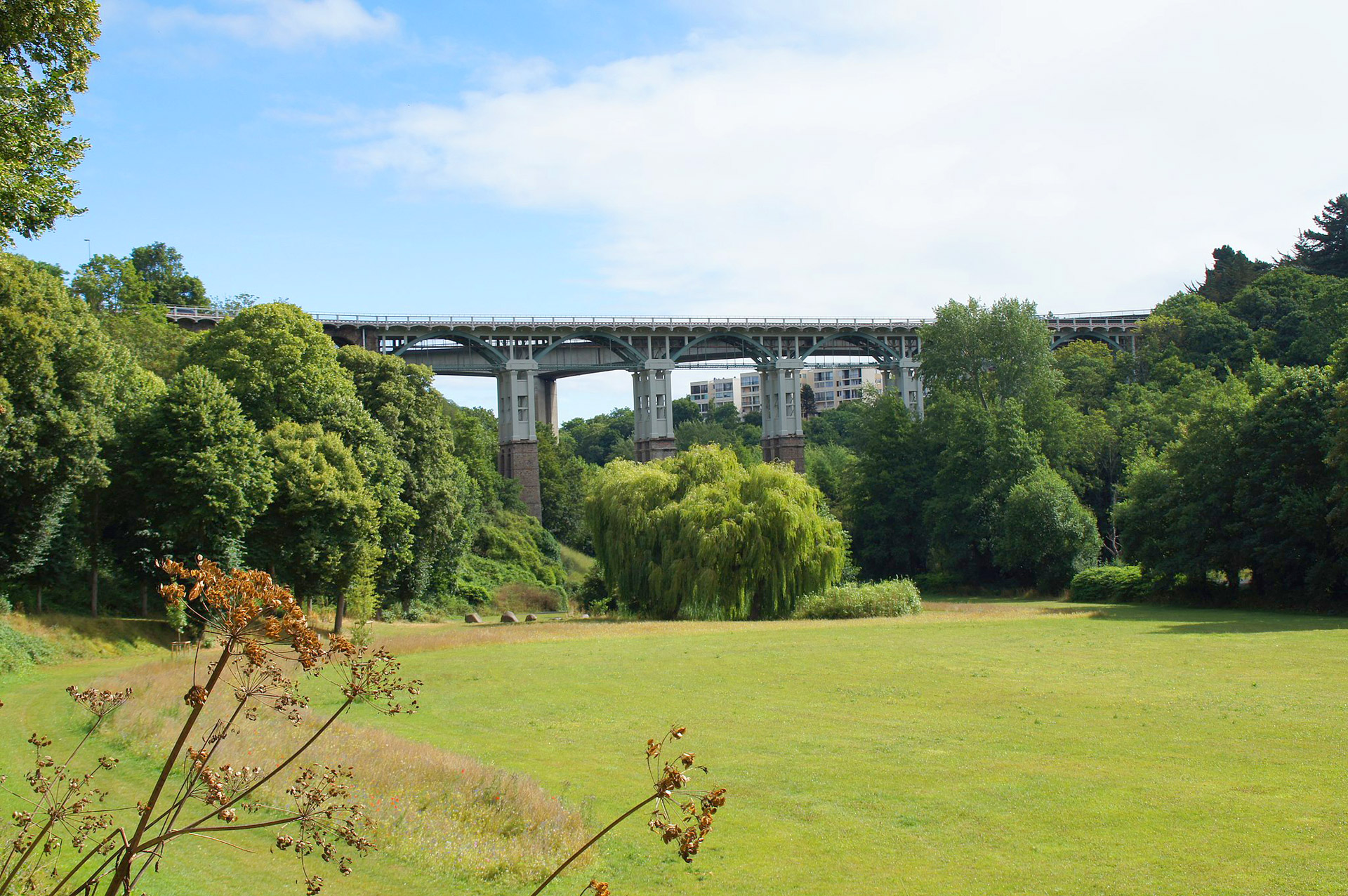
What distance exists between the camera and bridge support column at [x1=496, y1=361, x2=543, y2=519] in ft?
255

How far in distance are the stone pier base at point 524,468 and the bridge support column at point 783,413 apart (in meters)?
20.5

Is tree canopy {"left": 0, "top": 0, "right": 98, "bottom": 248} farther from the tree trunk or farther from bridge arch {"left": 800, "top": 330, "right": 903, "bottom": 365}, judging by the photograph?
bridge arch {"left": 800, "top": 330, "right": 903, "bottom": 365}

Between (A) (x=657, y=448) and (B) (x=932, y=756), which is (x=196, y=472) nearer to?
(B) (x=932, y=756)

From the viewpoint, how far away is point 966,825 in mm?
13070

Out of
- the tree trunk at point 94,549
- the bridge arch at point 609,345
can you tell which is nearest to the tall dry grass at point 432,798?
the tree trunk at point 94,549

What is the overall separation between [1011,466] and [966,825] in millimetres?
60791

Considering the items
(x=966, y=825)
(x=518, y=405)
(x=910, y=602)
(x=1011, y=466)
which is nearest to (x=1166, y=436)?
(x=1011, y=466)

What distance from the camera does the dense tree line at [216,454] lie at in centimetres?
3453

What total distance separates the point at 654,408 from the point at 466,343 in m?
15.5

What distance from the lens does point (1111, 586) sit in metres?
58.7

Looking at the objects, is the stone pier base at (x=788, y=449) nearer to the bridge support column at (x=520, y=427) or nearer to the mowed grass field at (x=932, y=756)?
the bridge support column at (x=520, y=427)

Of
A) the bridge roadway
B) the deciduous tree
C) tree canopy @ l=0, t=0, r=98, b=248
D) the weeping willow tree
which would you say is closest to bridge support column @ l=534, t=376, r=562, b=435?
the bridge roadway

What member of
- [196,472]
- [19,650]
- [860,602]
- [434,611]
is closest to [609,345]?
[434,611]

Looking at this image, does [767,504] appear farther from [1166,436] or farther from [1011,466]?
[1166,436]
